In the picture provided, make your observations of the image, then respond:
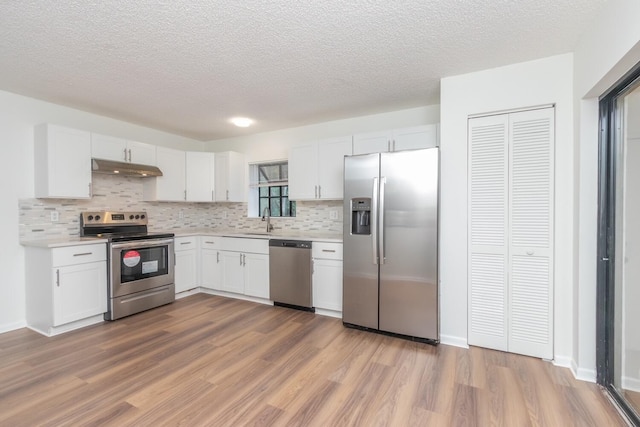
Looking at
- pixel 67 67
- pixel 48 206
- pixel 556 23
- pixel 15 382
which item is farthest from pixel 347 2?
pixel 48 206

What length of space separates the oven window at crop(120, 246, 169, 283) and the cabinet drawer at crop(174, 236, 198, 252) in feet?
0.76

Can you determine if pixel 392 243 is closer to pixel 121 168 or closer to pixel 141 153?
pixel 121 168

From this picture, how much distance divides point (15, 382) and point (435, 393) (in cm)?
292

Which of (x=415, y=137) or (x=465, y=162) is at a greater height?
(x=415, y=137)

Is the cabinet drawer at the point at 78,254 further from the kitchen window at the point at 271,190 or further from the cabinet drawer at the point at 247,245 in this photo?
the kitchen window at the point at 271,190

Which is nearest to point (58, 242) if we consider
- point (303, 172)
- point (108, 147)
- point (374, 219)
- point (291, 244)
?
point (108, 147)

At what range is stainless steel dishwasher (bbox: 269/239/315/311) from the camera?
11.8 feet

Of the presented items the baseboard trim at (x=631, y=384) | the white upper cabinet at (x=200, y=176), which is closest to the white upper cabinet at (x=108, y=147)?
the white upper cabinet at (x=200, y=176)

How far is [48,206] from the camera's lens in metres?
3.37

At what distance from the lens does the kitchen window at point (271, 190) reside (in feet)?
15.0

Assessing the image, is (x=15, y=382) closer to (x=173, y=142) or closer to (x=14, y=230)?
(x=14, y=230)

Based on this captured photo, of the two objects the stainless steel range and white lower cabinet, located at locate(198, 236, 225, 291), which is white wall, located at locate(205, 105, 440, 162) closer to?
white lower cabinet, located at locate(198, 236, 225, 291)

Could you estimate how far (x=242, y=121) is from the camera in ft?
13.2

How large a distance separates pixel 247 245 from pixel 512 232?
2998 mm
